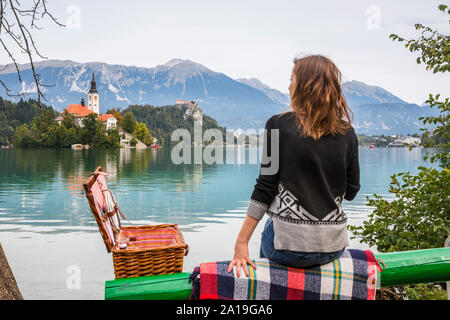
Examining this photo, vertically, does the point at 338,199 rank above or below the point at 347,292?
above

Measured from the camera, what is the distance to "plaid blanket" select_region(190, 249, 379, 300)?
1920mm

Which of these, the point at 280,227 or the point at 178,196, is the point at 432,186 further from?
the point at 178,196

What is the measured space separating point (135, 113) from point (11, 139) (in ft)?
187

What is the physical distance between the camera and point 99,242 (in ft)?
41.2

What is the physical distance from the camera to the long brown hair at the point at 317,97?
1787 millimetres

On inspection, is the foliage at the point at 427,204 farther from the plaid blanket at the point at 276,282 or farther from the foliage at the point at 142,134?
the foliage at the point at 142,134

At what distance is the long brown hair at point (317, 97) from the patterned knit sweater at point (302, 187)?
39 mm

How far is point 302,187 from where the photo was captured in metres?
1.80

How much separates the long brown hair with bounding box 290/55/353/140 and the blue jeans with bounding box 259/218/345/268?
49 cm

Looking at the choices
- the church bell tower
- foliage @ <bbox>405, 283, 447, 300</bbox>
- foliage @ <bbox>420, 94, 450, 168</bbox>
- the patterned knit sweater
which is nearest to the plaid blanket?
the patterned knit sweater

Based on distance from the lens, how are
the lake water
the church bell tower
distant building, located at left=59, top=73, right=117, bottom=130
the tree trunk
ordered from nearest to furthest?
the tree trunk → the lake water → distant building, located at left=59, top=73, right=117, bottom=130 → the church bell tower

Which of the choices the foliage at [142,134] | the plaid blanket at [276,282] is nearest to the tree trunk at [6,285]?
the plaid blanket at [276,282]

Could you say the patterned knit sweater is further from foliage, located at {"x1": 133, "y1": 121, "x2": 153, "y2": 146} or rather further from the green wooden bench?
foliage, located at {"x1": 133, "y1": 121, "x2": 153, "y2": 146}
